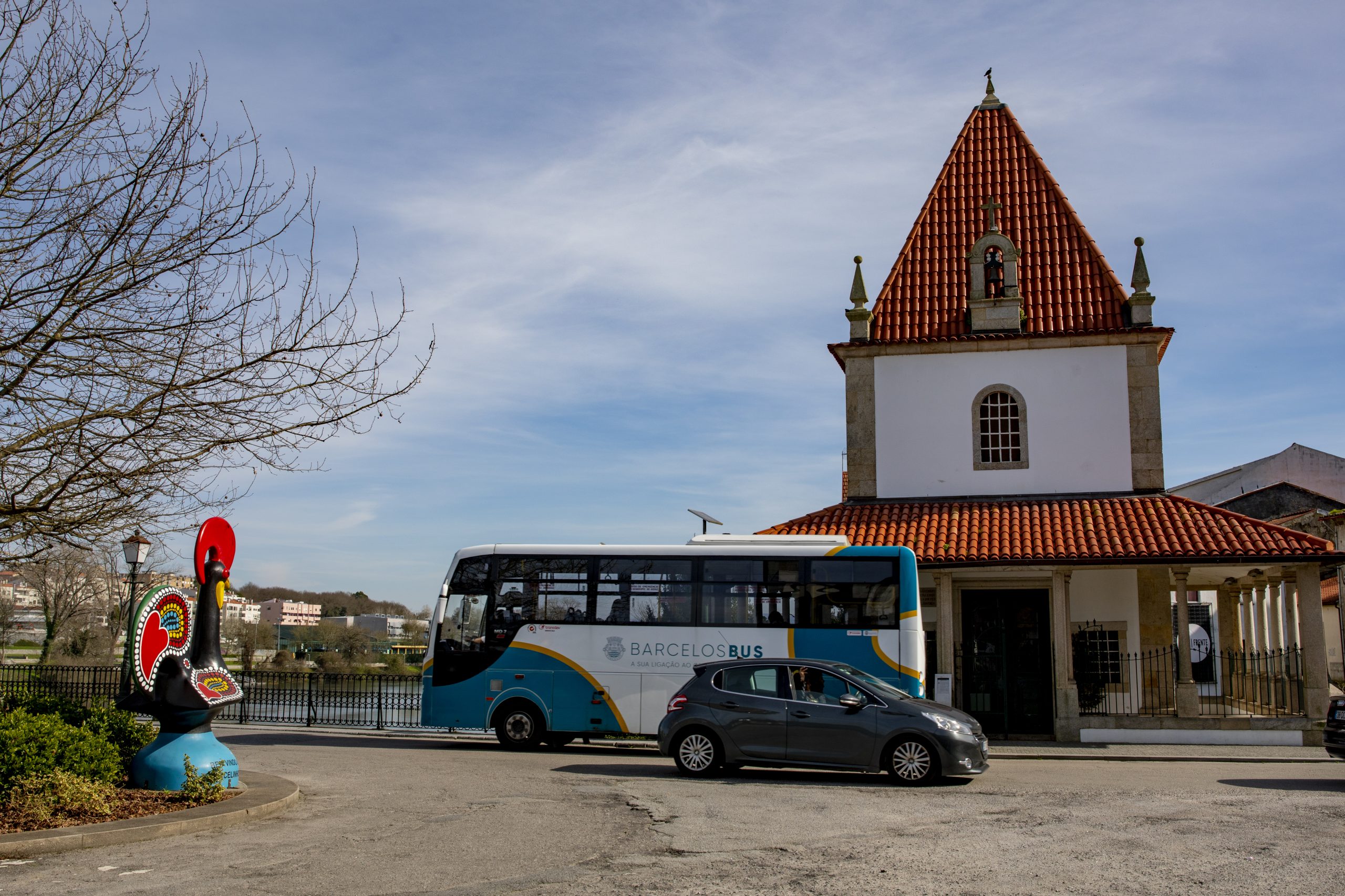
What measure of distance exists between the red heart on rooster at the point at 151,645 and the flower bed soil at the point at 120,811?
1157 millimetres

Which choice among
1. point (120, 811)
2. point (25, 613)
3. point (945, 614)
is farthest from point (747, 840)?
point (25, 613)

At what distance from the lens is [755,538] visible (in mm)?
19016

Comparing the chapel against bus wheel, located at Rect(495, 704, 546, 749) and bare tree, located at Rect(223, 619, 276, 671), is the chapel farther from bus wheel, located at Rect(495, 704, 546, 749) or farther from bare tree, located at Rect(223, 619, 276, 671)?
bare tree, located at Rect(223, 619, 276, 671)

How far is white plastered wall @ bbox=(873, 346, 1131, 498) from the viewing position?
2416 cm

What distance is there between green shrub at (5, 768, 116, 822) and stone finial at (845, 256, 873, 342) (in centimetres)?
1888

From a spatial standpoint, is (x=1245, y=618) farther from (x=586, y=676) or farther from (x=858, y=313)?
(x=586, y=676)

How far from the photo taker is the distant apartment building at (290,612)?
3735 inches

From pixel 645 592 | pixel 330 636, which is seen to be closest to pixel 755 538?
pixel 645 592

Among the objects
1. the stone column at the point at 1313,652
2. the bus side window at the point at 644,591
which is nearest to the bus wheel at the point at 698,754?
the bus side window at the point at 644,591

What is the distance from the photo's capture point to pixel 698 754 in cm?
1470

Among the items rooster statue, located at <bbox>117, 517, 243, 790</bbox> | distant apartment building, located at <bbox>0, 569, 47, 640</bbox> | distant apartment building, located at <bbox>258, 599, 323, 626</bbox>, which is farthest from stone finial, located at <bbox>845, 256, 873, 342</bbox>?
distant apartment building, located at <bbox>258, 599, 323, 626</bbox>

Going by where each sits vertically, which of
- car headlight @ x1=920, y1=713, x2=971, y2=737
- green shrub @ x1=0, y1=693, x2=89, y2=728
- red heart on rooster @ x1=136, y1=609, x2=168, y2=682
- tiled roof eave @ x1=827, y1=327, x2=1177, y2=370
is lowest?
car headlight @ x1=920, y1=713, x2=971, y2=737

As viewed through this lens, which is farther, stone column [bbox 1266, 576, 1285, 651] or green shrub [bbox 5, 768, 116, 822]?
stone column [bbox 1266, 576, 1285, 651]

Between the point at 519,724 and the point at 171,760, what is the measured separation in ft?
27.1
